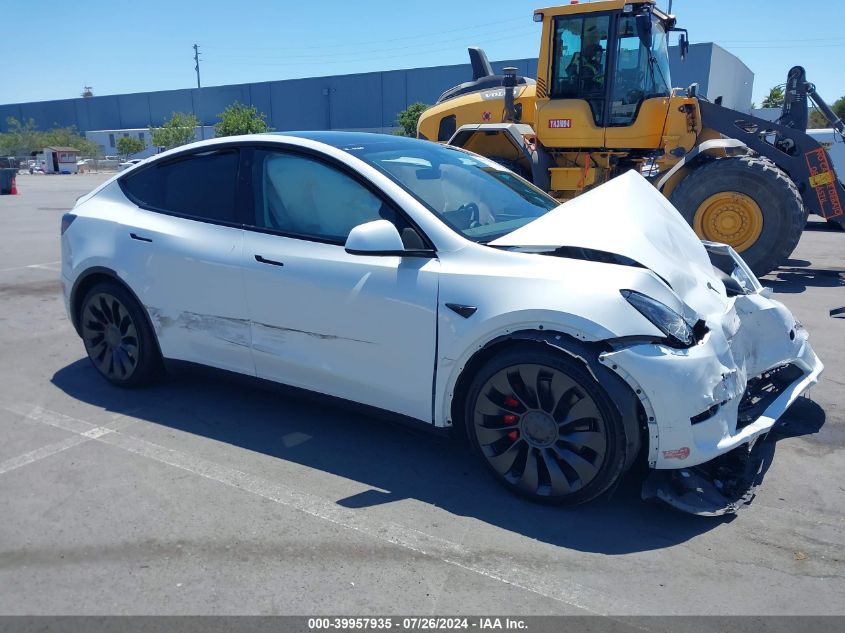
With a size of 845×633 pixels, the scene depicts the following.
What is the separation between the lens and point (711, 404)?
9.67ft

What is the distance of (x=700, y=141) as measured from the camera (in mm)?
9391

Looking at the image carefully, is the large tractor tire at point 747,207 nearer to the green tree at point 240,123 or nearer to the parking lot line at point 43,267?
the parking lot line at point 43,267

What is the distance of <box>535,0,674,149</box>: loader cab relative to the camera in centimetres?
896

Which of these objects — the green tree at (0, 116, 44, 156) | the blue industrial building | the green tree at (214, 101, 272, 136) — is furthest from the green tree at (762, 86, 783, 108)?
the green tree at (0, 116, 44, 156)

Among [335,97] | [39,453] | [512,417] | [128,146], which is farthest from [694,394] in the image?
[128,146]

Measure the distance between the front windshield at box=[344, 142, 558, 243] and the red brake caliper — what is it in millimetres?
829

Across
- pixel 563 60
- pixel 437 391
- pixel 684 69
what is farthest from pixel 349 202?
pixel 684 69

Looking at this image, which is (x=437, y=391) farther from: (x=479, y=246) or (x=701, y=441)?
(x=701, y=441)

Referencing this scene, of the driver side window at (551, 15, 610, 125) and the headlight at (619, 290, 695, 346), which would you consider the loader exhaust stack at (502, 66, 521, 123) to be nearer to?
the driver side window at (551, 15, 610, 125)

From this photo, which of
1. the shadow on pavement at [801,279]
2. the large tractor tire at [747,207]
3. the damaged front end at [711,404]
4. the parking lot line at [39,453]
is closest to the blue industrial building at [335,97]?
the shadow on pavement at [801,279]

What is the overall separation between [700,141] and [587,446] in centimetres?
764

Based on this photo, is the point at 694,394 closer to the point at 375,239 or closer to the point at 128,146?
the point at 375,239

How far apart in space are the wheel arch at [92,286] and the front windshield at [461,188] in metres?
1.76

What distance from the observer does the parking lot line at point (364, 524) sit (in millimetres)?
2635
